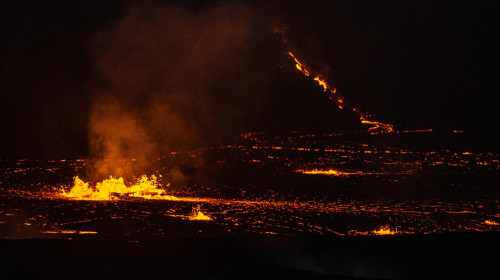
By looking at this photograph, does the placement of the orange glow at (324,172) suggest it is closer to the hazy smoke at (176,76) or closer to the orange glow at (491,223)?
the hazy smoke at (176,76)

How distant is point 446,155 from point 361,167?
1.08 m

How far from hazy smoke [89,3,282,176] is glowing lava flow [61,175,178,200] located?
0.90 metres

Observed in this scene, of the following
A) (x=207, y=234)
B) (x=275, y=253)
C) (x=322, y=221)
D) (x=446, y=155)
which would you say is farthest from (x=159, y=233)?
(x=446, y=155)

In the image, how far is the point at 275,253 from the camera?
3.58 meters

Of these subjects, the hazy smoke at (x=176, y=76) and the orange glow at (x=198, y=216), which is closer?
the orange glow at (x=198, y=216)

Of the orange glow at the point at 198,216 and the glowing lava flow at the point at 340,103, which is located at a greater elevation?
the glowing lava flow at the point at 340,103

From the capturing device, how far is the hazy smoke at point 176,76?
6.62 meters

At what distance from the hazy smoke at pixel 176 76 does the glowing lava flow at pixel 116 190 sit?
35.5 inches

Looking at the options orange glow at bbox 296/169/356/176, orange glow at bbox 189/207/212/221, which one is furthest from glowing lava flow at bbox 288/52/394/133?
orange glow at bbox 189/207/212/221

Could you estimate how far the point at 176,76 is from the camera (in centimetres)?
691

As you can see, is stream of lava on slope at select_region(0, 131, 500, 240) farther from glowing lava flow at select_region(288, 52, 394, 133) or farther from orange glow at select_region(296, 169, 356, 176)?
glowing lava flow at select_region(288, 52, 394, 133)

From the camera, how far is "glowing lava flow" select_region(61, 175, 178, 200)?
17.3 feet

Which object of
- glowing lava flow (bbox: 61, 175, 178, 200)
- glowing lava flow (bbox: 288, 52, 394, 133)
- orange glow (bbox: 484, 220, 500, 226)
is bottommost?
orange glow (bbox: 484, 220, 500, 226)

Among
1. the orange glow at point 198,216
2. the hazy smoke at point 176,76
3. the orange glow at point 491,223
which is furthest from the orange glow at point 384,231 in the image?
the hazy smoke at point 176,76
